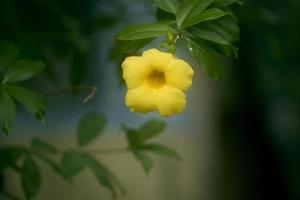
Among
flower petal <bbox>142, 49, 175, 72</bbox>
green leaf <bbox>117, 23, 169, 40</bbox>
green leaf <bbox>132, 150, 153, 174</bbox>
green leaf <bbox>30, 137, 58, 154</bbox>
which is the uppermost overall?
green leaf <bbox>117, 23, 169, 40</bbox>

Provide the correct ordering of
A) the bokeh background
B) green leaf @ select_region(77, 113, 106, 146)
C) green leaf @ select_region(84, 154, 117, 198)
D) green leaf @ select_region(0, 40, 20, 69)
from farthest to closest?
the bokeh background < green leaf @ select_region(77, 113, 106, 146) < green leaf @ select_region(84, 154, 117, 198) < green leaf @ select_region(0, 40, 20, 69)

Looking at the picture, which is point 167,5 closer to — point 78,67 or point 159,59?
point 159,59

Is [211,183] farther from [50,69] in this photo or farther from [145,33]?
[145,33]

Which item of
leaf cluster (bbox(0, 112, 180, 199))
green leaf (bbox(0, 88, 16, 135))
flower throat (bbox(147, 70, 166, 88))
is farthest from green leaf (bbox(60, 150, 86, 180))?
flower throat (bbox(147, 70, 166, 88))

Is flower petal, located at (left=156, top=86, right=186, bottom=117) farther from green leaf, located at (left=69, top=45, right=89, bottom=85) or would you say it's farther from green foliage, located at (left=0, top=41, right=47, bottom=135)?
green leaf, located at (left=69, top=45, right=89, bottom=85)

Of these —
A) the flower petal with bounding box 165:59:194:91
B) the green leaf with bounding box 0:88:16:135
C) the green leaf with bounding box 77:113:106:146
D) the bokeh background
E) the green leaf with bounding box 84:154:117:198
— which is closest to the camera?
the flower petal with bounding box 165:59:194:91

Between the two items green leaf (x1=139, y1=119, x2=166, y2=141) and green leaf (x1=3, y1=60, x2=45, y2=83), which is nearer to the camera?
green leaf (x1=3, y1=60, x2=45, y2=83)

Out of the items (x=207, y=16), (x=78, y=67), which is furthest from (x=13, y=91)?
(x=78, y=67)
